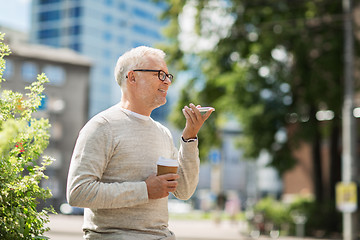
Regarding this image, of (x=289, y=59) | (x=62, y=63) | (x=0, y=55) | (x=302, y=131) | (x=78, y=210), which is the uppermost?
(x=62, y=63)

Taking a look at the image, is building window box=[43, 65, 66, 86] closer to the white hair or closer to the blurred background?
the blurred background

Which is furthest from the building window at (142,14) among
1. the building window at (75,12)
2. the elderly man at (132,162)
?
the elderly man at (132,162)

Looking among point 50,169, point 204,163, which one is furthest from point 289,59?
point 50,169

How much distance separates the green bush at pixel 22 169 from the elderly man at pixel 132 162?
0.22m

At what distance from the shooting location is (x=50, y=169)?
60.2 meters

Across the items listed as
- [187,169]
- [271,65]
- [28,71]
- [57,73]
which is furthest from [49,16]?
[187,169]

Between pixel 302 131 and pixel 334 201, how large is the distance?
12.0 ft

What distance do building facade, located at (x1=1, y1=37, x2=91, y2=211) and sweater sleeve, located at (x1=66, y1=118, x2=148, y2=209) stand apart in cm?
5657

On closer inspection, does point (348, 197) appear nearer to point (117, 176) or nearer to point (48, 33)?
point (117, 176)

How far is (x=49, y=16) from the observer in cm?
10000

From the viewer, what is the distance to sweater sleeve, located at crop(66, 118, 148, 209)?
266 cm

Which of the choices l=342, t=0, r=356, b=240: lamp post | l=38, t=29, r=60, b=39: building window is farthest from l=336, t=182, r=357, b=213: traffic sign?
l=38, t=29, r=60, b=39: building window

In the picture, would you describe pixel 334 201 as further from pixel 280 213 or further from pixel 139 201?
A: pixel 139 201

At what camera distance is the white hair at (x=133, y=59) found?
9.89 ft
